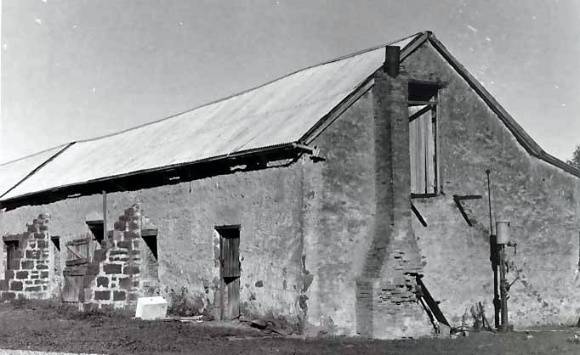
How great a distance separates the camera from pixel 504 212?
16734mm

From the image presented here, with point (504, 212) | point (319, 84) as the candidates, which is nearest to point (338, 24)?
point (319, 84)

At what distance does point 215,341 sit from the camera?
1294 centimetres

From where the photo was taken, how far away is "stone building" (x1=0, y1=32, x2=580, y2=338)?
46.8 feet

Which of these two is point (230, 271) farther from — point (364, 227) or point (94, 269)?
point (94, 269)

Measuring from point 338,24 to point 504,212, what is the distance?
612 cm

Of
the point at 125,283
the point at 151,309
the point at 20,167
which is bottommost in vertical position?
the point at 151,309

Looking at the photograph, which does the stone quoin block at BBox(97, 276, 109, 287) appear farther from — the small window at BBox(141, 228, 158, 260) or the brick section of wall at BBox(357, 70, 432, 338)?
the brick section of wall at BBox(357, 70, 432, 338)

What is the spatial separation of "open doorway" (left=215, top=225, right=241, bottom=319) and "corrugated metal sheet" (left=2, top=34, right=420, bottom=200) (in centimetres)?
197

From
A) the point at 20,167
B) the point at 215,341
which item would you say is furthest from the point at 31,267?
the point at 215,341

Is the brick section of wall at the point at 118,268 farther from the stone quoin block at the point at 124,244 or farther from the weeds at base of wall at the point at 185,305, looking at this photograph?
the weeds at base of wall at the point at 185,305

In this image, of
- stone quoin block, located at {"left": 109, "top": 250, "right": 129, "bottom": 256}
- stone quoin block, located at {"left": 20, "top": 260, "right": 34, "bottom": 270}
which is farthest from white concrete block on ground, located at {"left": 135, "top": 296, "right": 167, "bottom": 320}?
stone quoin block, located at {"left": 20, "top": 260, "right": 34, "bottom": 270}

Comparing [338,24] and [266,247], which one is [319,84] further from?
[266,247]

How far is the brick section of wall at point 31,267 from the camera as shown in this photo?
23.2 metres

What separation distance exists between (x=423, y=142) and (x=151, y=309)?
775cm
